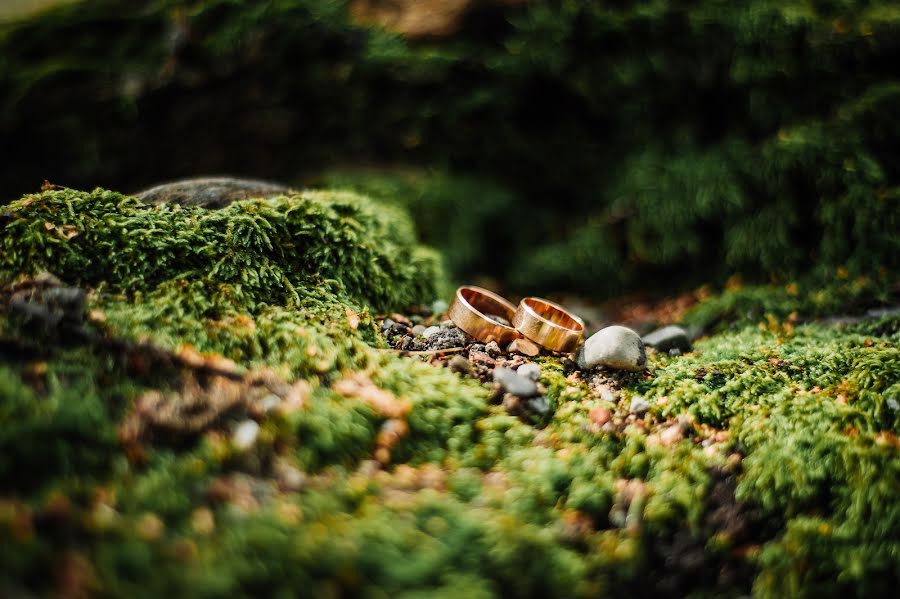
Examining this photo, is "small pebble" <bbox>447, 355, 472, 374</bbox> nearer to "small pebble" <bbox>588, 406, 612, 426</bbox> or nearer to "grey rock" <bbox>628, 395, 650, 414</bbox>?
"small pebble" <bbox>588, 406, 612, 426</bbox>

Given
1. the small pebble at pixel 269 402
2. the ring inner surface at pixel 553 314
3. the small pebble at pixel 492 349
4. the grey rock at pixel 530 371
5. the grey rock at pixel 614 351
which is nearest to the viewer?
the small pebble at pixel 269 402

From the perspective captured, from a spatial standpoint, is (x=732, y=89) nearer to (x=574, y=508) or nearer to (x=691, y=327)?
(x=691, y=327)

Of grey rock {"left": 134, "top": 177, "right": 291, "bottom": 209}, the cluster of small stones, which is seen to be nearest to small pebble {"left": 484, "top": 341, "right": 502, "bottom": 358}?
the cluster of small stones

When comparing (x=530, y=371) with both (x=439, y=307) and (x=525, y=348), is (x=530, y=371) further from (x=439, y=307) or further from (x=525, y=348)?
(x=439, y=307)

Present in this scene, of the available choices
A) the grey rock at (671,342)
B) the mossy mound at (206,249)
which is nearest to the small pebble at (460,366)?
the mossy mound at (206,249)

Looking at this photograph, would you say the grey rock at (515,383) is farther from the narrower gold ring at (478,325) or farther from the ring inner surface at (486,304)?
the ring inner surface at (486,304)

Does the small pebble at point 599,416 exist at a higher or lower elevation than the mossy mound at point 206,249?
lower
